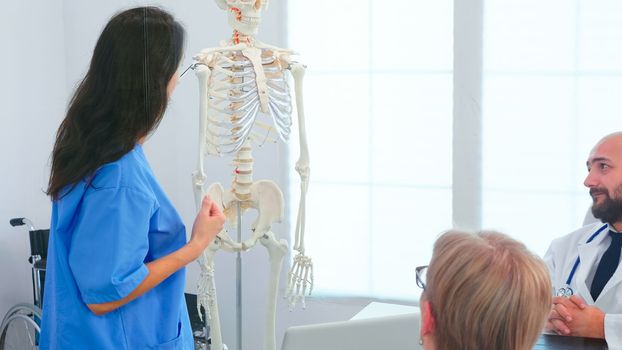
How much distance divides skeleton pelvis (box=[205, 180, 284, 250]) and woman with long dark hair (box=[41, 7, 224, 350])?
625 millimetres

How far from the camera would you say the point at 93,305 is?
57.9 inches

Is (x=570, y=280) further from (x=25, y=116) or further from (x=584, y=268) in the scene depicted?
(x=25, y=116)

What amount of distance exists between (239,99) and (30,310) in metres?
0.73

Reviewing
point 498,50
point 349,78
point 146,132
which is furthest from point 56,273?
point 498,50

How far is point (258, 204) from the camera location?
7.18 feet

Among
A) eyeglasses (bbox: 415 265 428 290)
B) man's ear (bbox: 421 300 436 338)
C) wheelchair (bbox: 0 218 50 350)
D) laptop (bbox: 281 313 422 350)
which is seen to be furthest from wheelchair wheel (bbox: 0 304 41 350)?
man's ear (bbox: 421 300 436 338)

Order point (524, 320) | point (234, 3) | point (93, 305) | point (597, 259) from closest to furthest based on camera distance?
1. point (524, 320)
2. point (93, 305)
3. point (597, 259)
4. point (234, 3)

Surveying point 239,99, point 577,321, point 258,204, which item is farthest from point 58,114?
point 577,321

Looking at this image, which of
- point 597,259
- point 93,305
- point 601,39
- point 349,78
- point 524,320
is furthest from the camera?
A: point 349,78

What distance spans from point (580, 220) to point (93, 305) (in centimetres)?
145

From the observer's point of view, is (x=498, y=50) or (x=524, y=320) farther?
(x=498, y=50)

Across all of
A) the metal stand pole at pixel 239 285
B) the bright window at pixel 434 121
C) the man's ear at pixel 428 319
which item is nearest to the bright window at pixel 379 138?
the bright window at pixel 434 121

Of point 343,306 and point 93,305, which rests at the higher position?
point 93,305

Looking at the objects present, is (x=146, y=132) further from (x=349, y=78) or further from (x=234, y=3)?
(x=349, y=78)
